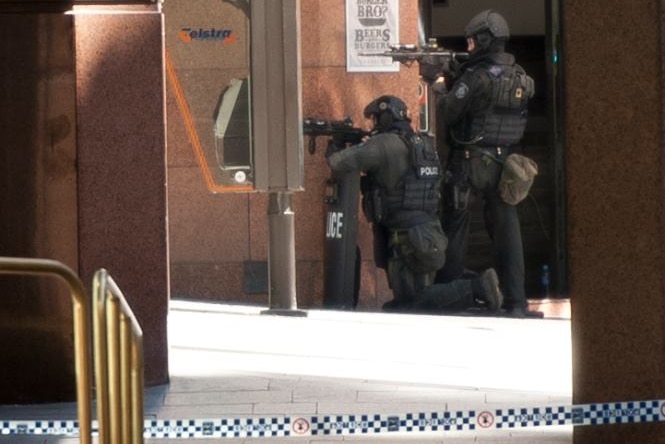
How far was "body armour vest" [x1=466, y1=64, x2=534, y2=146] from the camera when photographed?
14531mm

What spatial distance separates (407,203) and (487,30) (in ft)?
4.51

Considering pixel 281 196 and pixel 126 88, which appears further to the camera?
pixel 281 196

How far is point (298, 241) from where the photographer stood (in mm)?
15742

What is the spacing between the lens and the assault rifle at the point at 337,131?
596 inches

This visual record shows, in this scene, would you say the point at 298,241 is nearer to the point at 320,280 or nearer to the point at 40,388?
the point at 320,280

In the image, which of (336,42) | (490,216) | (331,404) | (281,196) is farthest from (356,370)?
(336,42)

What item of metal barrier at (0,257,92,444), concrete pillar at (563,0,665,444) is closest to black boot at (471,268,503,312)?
concrete pillar at (563,0,665,444)

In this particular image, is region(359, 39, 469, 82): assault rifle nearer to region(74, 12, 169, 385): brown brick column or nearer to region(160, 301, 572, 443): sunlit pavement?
region(160, 301, 572, 443): sunlit pavement

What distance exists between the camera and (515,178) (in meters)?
14.7

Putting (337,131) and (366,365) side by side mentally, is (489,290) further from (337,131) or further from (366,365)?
(366,365)

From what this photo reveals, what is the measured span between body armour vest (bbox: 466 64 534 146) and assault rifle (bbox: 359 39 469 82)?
590 millimetres

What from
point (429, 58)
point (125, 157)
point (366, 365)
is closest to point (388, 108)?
point (429, 58)

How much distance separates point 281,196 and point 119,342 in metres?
7.88

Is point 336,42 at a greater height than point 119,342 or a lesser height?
greater
